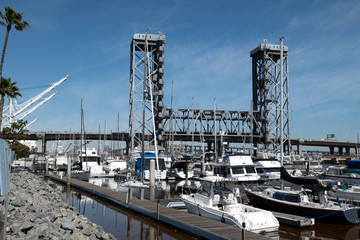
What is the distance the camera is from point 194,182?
37.7m

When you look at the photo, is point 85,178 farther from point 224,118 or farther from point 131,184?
point 224,118

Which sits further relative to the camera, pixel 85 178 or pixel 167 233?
pixel 85 178

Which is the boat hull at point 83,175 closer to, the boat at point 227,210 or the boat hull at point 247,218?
the boat at point 227,210

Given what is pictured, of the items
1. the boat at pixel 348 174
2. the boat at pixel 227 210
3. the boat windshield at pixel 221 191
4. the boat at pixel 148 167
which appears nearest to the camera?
the boat at pixel 227 210

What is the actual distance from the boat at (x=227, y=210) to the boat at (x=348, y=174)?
21293 millimetres

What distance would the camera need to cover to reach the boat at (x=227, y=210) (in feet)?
50.7

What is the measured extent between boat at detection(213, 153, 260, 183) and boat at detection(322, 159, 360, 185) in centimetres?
949

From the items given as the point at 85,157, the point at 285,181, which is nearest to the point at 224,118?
the point at 85,157

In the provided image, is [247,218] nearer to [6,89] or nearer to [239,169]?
[239,169]

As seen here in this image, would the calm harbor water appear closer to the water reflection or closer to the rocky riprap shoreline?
the water reflection

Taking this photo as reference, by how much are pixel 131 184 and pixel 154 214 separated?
60.6 ft

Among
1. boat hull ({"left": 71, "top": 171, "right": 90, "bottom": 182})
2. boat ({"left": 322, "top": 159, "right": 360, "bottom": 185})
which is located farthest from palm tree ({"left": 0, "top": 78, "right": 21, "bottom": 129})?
boat ({"left": 322, "top": 159, "right": 360, "bottom": 185})

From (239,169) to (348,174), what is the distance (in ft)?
41.6

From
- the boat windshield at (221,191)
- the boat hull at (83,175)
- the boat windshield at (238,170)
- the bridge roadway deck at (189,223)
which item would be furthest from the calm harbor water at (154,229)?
the boat hull at (83,175)
